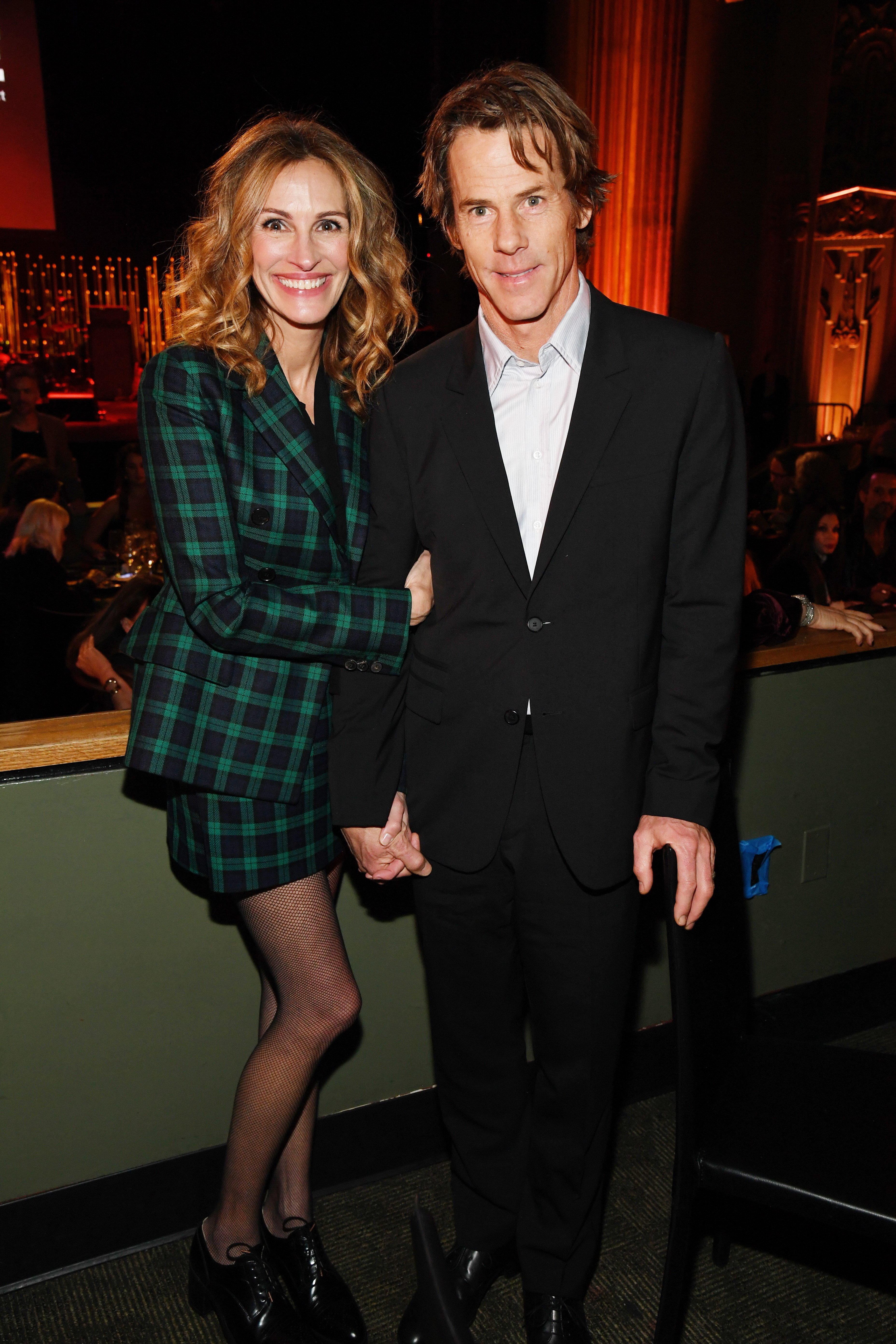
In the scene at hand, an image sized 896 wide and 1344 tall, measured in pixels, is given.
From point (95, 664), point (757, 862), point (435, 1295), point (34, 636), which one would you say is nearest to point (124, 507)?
point (34, 636)

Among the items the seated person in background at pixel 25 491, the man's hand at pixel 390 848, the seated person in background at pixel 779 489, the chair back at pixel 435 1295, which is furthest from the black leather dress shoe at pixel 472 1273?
the seated person in background at pixel 779 489

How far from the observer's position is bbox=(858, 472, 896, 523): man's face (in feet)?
15.2

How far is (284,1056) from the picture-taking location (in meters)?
1.72

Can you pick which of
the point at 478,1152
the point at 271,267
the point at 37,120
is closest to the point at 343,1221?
the point at 478,1152

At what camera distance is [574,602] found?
1479 mm

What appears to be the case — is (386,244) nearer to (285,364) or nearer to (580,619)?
(285,364)

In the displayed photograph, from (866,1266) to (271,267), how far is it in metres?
2.01

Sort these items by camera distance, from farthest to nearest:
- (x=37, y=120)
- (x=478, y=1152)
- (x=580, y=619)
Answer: (x=37, y=120) < (x=478, y=1152) < (x=580, y=619)

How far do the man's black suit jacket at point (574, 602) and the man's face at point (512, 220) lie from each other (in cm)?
11

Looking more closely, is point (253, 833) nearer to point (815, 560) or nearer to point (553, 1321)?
point (553, 1321)

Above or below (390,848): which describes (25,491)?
above

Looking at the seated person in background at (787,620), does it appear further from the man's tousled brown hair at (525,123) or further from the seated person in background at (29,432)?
the seated person in background at (29,432)

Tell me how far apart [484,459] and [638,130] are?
22.2ft

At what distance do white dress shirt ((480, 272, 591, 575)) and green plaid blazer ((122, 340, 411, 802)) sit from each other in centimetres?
22
